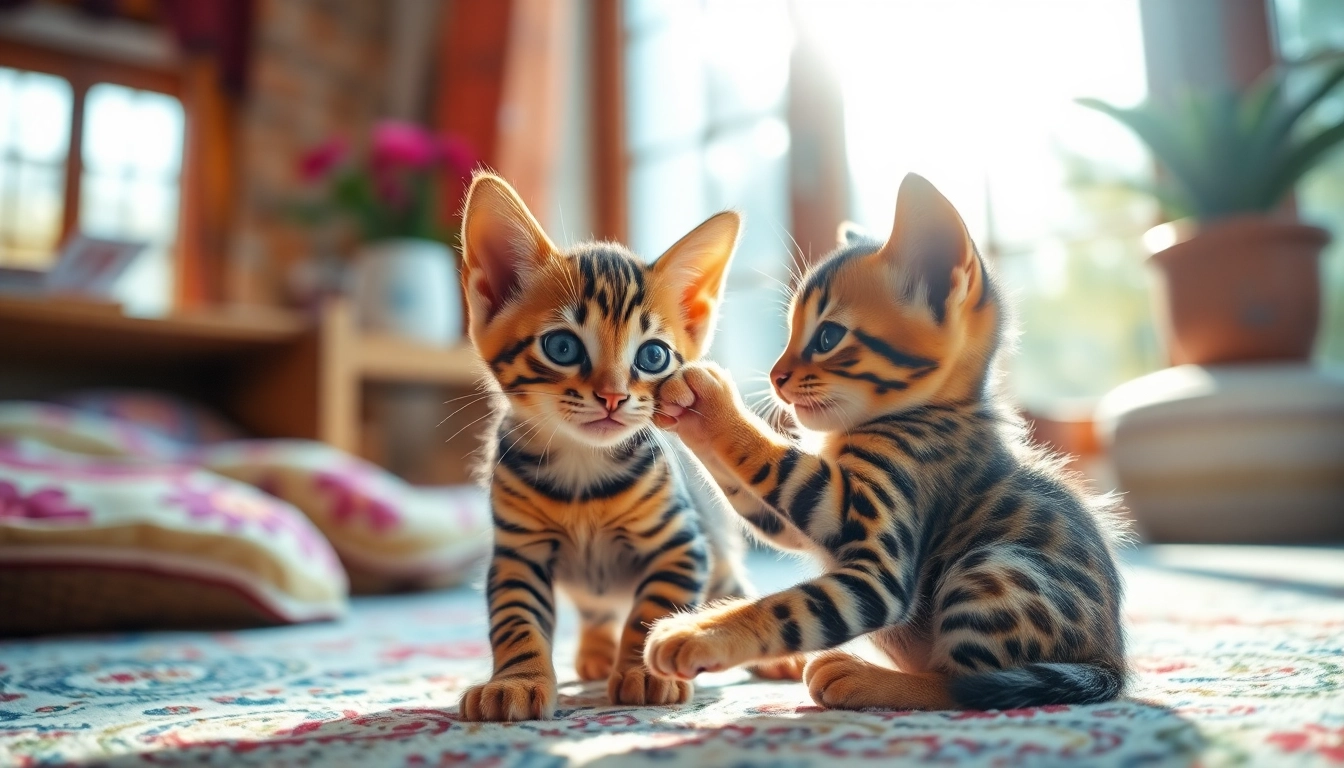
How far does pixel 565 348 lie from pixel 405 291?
6.47 feet

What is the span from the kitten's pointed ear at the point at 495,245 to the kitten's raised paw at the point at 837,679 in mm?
453

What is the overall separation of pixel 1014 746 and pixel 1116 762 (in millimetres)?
55

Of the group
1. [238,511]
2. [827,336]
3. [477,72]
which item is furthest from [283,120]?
[827,336]

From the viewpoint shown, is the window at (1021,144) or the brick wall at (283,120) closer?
the window at (1021,144)

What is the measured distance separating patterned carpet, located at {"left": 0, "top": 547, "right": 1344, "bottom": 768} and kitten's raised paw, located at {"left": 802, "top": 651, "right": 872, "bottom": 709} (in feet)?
0.07

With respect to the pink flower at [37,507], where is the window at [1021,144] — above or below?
above

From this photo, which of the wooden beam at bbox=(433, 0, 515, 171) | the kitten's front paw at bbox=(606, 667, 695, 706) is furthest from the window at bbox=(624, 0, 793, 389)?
the kitten's front paw at bbox=(606, 667, 695, 706)

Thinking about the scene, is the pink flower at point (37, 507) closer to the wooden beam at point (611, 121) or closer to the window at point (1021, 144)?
the window at point (1021, 144)

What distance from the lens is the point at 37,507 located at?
1.33 meters

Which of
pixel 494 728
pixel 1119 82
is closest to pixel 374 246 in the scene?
pixel 1119 82

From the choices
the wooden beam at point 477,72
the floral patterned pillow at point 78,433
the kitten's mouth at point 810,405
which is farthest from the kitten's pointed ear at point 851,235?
the wooden beam at point 477,72

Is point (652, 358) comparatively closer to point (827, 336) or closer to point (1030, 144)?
point (827, 336)

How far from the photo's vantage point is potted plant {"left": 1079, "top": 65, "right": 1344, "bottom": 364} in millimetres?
2045

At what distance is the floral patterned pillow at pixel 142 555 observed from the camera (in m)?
1.26
